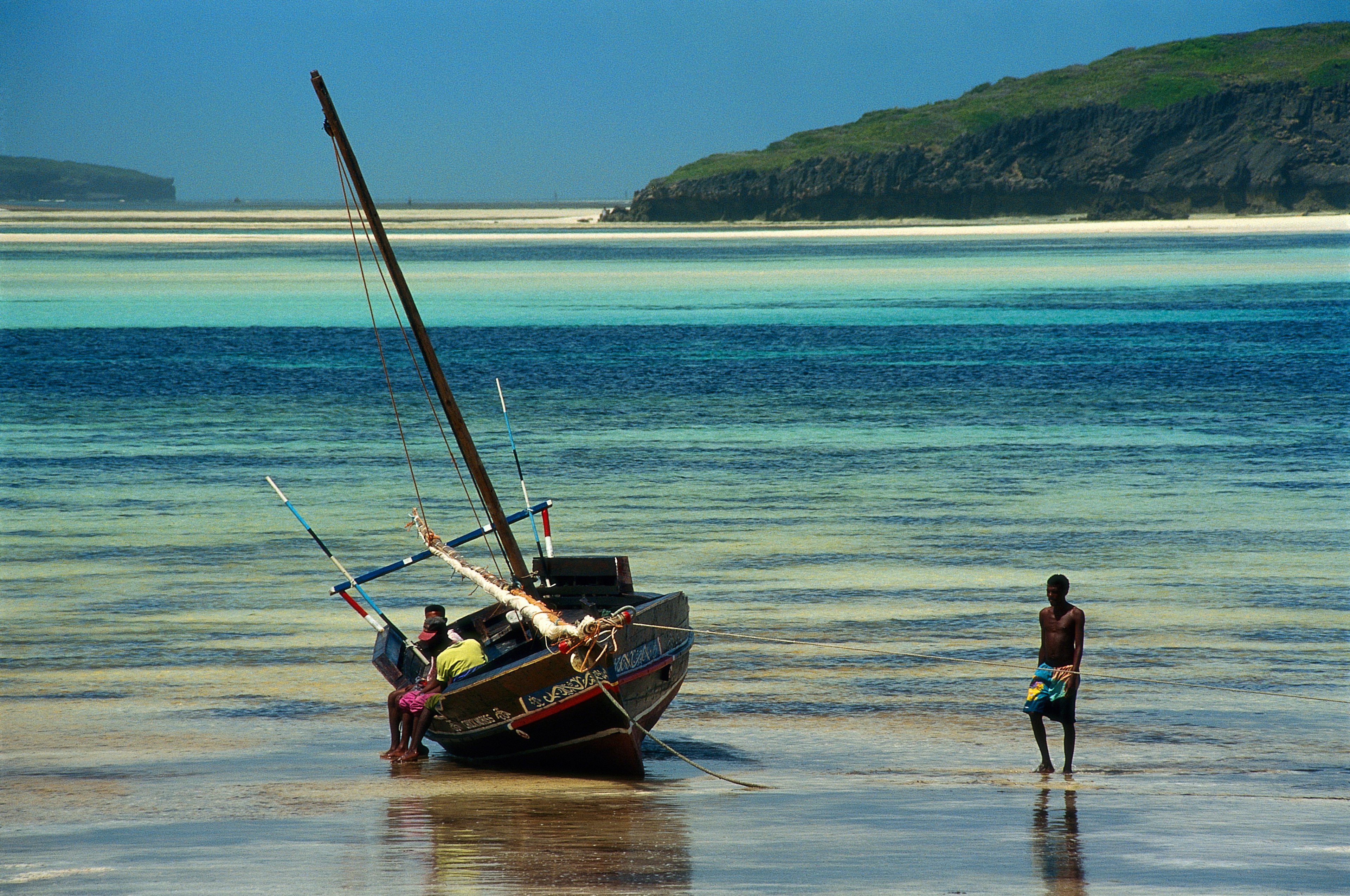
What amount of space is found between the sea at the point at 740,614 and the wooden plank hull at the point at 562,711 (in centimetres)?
25

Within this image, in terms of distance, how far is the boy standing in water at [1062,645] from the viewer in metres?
10.1

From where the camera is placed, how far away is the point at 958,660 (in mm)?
13969

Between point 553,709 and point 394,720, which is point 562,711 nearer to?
point 553,709

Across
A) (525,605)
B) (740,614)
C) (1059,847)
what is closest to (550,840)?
(1059,847)

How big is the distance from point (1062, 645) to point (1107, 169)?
16498 centimetres

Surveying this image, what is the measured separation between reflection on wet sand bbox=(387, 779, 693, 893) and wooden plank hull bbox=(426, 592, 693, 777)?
362mm

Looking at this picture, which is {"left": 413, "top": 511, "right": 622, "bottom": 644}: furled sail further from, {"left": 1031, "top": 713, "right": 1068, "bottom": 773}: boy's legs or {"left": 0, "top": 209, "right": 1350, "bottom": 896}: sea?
{"left": 1031, "top": 713, "right": 1068, "bottom": 773}: boy's legs

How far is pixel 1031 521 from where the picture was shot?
2089 centimetres

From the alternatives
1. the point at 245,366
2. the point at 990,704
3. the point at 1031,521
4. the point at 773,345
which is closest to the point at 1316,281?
the point at 773,345

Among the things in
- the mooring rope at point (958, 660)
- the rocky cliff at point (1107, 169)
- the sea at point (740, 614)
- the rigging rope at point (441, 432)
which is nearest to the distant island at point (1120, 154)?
the rocky cliff at point (1107, 169)

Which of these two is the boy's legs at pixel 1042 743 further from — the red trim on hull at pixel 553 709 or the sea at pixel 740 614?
the red trim on hull at pixel 553 709

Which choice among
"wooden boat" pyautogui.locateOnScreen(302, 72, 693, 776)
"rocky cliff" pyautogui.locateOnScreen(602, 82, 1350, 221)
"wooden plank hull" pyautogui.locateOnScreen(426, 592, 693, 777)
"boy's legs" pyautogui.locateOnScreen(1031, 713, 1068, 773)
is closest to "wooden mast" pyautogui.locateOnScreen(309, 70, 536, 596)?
"wooden boat" pyautogui.locateOnScreen(302, 72, 693, 776)

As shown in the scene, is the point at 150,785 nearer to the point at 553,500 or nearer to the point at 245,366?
the point at 553,500

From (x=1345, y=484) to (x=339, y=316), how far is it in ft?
174
